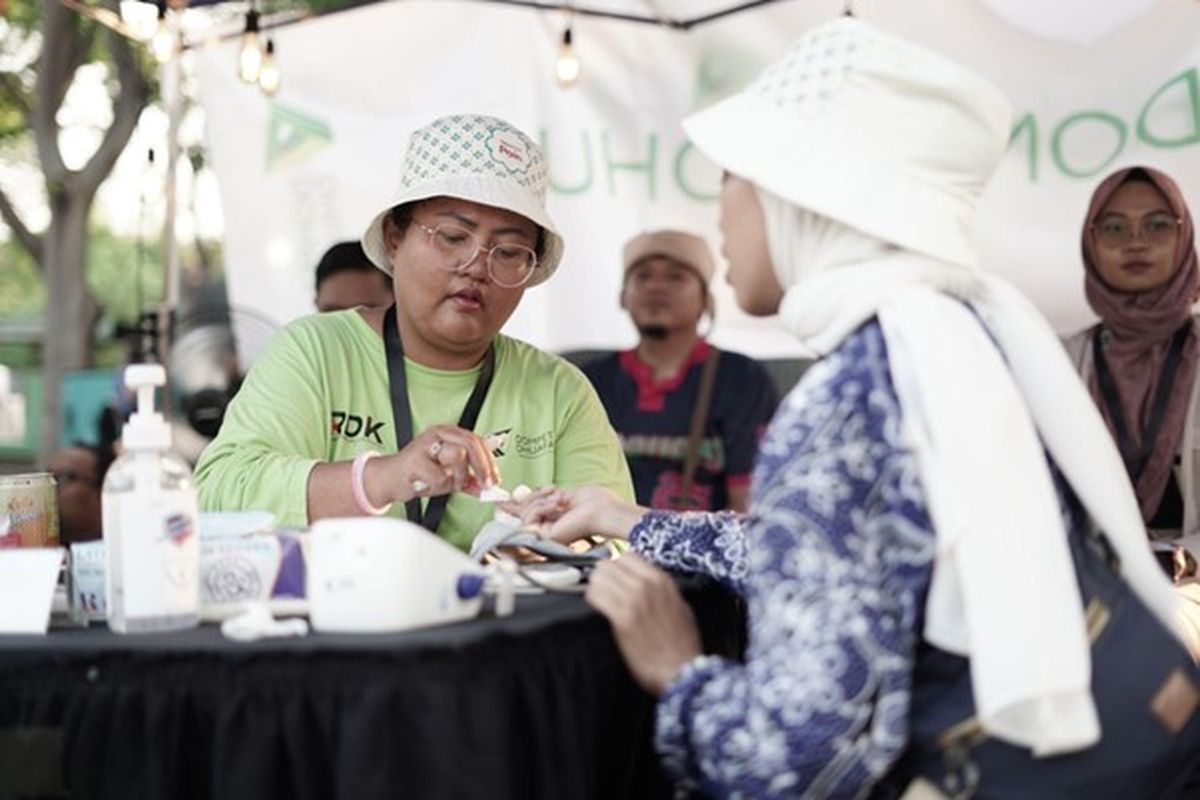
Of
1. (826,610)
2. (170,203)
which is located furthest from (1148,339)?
(170,203)

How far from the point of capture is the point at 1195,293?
4133 mm

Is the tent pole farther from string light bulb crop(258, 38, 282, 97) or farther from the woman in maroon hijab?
the woman in maroon hijab

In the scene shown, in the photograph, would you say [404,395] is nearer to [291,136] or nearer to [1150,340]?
[1150,340]

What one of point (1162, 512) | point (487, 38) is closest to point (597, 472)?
point (1162, 512)

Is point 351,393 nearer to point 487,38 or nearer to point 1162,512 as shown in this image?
point 1162,512

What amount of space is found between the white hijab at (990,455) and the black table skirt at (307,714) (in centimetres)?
41

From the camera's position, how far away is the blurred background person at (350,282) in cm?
477

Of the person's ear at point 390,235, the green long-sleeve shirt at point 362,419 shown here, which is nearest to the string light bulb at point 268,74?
the person's ear at point 390,235

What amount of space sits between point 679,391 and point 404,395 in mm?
2455

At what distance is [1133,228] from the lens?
422cm

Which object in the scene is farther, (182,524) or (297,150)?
(297,150)

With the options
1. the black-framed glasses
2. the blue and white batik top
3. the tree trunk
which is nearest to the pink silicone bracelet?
the black-framed glasses

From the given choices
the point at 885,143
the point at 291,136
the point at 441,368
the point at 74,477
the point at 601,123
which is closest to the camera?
the point at 885,143

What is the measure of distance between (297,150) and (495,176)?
3.19 metres
